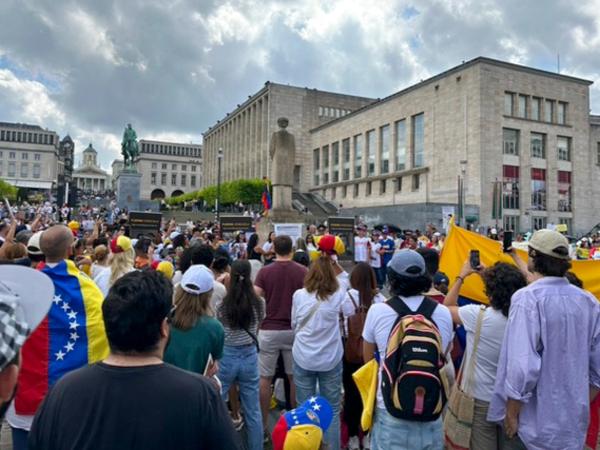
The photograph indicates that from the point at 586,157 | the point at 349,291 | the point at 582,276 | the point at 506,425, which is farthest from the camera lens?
the point at 586,157

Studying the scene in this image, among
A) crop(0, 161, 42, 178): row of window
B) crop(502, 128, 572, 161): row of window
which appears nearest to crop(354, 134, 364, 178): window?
crop(502, 128, 572, 161): row of window

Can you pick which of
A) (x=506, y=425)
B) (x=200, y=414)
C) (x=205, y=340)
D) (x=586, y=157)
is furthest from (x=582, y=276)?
(x=586, y=157)

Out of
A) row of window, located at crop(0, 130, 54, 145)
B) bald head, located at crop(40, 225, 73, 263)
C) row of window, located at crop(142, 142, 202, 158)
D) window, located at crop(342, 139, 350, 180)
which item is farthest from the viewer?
row of window, located at crop(142, 142, 202, 158)

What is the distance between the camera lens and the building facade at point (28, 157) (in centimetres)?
10988

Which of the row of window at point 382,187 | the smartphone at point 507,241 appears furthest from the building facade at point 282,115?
the smartphone at point 507,241

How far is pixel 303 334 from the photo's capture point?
4133mm

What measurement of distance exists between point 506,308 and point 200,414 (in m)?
2.46

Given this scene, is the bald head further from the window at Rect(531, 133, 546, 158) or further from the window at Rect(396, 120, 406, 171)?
the window at Rect(396, 120, 406, 171)

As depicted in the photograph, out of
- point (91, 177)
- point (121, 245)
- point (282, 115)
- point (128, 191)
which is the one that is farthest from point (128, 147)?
point (91, 177)

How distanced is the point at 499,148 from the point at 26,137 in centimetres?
11732

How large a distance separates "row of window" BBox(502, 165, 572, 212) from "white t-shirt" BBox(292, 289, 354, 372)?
3826 centimetres

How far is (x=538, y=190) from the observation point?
40.1 m

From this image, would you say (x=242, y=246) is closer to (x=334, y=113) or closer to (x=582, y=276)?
(x=582, y=276)

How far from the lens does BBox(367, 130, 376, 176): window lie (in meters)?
52.4
